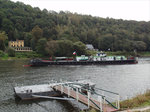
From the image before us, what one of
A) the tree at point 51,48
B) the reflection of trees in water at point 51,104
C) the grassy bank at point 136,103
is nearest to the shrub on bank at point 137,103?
the grassy bank at point 136,103

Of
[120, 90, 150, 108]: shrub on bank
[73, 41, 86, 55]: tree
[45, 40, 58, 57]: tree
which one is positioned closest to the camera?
[120, 90, 150, 108]: shrub on bank

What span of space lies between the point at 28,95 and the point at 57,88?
4464 millimetres

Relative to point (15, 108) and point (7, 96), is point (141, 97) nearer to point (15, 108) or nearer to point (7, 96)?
point (15, 108)

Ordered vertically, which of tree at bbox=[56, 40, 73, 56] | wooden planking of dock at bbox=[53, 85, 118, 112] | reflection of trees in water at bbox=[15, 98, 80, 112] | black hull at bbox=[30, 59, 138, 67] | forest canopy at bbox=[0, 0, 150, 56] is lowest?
reflection of trees in water at bbox=[15, 98, 80, 112]

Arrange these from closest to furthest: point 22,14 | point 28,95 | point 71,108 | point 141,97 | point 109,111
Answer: point 109,111
point 141,97
point 71,108
point 28,95
point 22,14

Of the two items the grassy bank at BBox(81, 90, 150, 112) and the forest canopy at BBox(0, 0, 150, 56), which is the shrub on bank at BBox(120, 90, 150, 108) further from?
the forest canopy at BBox(0, 0, 150, 56)

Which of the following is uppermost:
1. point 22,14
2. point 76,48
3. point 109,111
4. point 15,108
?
point 22,14

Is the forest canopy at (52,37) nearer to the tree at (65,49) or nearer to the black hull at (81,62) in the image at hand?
the tree at (65,49)

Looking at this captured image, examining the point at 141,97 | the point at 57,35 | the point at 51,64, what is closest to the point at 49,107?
the point at 141,97

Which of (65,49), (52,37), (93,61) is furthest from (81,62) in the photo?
(52,37)

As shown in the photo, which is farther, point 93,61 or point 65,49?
point 65,49

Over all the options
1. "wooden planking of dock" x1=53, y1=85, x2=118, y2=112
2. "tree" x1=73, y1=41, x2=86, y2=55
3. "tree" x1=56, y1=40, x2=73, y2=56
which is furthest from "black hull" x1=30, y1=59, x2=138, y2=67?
"wooden planking of dock" x1=53, y1=85, x2=118, y2=112

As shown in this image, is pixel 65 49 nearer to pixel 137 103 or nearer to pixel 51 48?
pixel 51 48

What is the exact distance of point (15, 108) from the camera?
22516 millimetres
